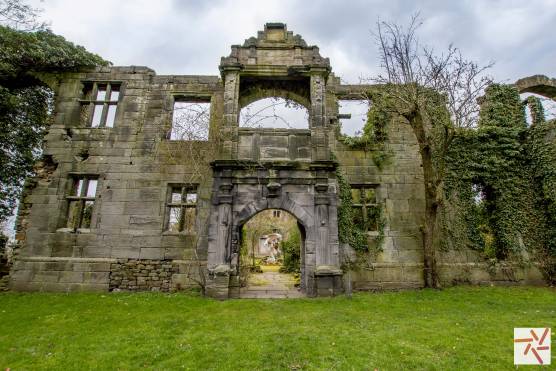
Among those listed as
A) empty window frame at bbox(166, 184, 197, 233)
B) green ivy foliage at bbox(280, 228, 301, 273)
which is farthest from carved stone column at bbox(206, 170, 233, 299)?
green ivy foliage at bbox(280, 228, 301, 273)

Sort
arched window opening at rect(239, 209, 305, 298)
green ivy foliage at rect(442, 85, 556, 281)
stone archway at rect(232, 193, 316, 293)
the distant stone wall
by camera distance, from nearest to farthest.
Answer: stone archway at rect(232, 193, 316, 293) → the distant stone wall → green ivy foliage at rect(442, 85, 556, 281) → arched window opening at rect(239, 209, 305, 298)

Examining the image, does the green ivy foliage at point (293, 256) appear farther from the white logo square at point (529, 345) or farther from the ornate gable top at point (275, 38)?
the white logo square at point (529, 345)

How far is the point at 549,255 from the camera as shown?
10.2 m

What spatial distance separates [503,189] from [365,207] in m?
4.98

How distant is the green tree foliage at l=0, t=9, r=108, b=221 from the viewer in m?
10.5

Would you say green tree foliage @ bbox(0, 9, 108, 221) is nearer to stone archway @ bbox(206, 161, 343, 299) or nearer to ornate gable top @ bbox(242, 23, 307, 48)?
ornate gable top @ bbox(242, 23, 307, 48)

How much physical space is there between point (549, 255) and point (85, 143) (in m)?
16.3

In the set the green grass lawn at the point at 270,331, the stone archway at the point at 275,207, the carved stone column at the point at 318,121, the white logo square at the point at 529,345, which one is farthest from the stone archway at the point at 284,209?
the white logo square at the point at 529,345

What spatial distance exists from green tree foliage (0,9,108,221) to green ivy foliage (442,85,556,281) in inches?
550

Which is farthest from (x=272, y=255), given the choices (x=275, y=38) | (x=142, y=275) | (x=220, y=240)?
(x=275, y=38)

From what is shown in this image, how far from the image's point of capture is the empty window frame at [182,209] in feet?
34.0

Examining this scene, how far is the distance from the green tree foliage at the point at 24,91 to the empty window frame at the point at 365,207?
10791mm

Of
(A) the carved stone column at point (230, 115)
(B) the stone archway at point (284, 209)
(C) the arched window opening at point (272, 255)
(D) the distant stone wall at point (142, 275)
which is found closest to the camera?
(B) the stone archway at point (284, 209)

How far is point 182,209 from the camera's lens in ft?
34.1
